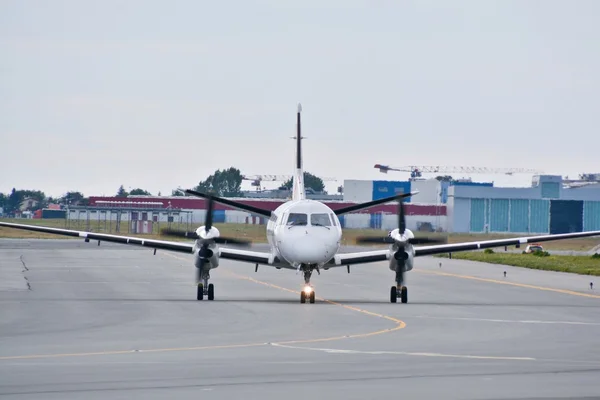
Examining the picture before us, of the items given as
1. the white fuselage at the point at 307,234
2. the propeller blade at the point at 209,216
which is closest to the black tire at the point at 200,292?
the propeller blade at the point at 209,216

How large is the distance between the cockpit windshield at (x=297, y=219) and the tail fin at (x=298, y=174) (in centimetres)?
605

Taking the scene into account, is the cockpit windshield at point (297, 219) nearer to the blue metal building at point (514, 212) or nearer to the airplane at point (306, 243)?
→ the airplane at point (306, 243)

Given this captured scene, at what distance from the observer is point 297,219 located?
114 ft

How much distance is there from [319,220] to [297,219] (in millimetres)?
664

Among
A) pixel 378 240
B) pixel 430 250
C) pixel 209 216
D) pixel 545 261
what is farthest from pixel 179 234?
pixel 545 261

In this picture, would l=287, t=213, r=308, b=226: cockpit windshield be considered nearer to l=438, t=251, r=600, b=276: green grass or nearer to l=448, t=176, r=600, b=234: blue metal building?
l=438, t=251, r=600, b=276: green grass

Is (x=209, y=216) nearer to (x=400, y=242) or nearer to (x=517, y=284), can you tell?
(x=400, y=242)

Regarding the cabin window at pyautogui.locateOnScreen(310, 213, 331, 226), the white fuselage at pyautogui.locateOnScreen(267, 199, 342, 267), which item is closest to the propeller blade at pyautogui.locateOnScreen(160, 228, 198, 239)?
the white fuselage at pyautogui.locateOnScreen(267, 199, 342, 267)

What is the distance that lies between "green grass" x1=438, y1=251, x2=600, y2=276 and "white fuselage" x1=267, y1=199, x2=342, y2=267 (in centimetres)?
2464

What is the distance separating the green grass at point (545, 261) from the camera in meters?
59.9

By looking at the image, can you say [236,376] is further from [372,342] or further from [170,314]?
[170,314]

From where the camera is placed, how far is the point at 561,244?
110500 millimetres

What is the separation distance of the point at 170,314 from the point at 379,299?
10142mm

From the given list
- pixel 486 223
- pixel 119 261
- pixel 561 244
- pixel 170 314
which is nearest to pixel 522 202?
pixel 486 223
